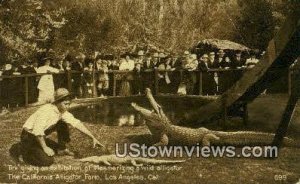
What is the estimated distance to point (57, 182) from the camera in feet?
15.3

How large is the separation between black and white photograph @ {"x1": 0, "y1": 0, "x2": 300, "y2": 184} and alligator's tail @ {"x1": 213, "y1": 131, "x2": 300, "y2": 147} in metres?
0.01

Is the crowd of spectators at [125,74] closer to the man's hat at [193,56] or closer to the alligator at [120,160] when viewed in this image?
the man's hat at [193,56]

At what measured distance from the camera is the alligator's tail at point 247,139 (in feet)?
16.8

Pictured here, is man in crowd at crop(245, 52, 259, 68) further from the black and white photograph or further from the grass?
the grass

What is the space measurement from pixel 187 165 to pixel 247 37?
241cm

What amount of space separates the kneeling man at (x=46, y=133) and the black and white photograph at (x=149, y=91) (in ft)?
0.04

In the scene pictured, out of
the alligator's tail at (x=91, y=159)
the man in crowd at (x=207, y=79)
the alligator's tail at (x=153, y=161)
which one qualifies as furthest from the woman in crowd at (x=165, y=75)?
the alligator's tail at (x=91, y=159)

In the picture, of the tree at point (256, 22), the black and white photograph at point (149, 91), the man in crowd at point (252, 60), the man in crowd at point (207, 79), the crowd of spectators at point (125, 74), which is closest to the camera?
the black and white photograph at point (149, 91)

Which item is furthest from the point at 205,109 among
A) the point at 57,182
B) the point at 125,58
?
the point at 125,58

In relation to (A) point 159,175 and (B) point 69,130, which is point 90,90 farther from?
(A) point 159,175

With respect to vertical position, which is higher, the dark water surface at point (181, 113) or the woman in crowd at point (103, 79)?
the woman in crowd at point (103, 79)

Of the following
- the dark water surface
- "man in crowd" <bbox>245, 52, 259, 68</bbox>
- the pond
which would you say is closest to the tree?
"man in crowd" <bbox>245, 52, 259, 68</bbox>

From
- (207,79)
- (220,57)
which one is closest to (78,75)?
(207,79)

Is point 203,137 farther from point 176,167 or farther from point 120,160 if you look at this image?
point 120,160
